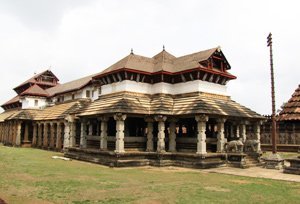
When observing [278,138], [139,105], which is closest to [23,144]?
[139,105]

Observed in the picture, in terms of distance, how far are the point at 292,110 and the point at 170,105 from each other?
63.2 ft

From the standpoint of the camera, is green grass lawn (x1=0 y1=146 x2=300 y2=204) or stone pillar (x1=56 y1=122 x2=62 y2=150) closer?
green grass lawn (x1=0 y1=146 x2=300 y2=204)

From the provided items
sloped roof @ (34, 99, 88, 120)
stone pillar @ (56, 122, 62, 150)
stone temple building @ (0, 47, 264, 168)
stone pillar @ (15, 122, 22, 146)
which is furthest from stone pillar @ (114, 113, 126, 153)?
stone pillar @ (15, 122, 22, 146)

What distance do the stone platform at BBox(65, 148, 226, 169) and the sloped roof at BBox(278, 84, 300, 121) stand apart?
16630 mm

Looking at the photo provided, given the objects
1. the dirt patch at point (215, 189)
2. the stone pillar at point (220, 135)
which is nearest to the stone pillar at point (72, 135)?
the stone pillar at point (220, 135)

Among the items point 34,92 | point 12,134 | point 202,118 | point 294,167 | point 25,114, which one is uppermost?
point 34,92

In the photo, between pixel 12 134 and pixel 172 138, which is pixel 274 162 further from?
pixel 12 134

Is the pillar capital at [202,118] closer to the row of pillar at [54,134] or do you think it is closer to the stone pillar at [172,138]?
the stone pillar at [172,138]

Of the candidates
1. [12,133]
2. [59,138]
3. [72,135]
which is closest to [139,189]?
[72,135]

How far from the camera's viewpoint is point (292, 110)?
3553cm

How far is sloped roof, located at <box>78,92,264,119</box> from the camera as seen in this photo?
21653 mm

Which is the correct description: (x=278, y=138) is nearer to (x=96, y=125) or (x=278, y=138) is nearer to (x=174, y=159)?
(x=174, y=159)

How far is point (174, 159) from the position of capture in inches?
896

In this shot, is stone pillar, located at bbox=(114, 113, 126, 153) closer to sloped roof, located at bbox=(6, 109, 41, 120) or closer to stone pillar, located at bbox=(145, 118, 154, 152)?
stone pillar, located at bbox=(145, 118, 154, 152)
